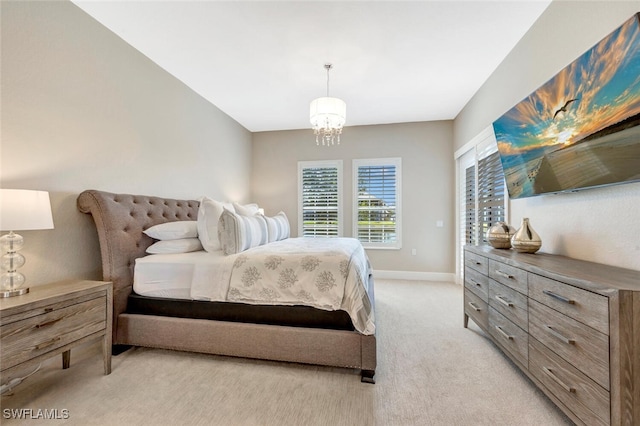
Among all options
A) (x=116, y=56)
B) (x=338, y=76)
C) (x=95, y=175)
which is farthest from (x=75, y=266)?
(x=338, y=76)

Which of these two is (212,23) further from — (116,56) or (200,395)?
(200,395)

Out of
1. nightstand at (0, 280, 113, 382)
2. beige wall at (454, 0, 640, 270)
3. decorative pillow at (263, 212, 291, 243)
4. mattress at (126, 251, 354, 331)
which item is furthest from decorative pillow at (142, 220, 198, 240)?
beige wall at (454, 0, 640, 270)

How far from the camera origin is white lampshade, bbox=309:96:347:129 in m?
2.81

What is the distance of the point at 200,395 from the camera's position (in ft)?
5.51

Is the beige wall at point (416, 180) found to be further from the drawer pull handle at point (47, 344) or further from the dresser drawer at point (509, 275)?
the drawer pull handle at point (47, 344)

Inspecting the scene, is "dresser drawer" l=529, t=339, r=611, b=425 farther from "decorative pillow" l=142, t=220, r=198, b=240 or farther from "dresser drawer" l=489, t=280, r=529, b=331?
"decorative pillow" l=142, t=220, r=198, b=240

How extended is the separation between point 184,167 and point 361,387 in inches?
123

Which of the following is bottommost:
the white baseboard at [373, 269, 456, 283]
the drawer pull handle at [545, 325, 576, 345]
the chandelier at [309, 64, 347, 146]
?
the white baseboard at [373, 269, 456, 283]

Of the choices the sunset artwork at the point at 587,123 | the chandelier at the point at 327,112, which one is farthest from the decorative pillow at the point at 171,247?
the sunset artwork at the point at 587,123

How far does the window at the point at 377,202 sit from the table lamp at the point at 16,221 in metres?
4.06

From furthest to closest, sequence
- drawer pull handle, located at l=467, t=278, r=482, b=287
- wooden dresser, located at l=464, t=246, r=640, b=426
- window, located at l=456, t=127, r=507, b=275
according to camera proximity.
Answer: window, located at l=456, t=127, r=507, b=275, drawer pull handle, located at l=467, t=278, r=482, b=287, wooden dresser, located at l=464, t=246, r=640, b=426

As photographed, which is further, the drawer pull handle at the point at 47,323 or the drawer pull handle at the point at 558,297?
the drawer pull handle at the point at 47,323

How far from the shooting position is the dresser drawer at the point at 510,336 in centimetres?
169

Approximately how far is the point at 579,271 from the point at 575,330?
32cm
